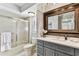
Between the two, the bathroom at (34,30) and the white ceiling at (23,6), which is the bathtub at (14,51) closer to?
the bathroom at (34,30)

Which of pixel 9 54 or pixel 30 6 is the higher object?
Answer: pixel 30 6

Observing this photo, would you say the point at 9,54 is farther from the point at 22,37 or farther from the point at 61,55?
the point at 61,55

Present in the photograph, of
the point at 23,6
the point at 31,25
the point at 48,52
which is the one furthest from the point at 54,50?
the point at 23,6

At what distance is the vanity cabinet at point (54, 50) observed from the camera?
141cm

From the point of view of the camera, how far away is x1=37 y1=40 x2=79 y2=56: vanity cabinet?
141cm

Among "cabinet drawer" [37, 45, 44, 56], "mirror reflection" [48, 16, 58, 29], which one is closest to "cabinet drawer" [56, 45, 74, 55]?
"cabinet drawer" [37, 45, 44, 56]

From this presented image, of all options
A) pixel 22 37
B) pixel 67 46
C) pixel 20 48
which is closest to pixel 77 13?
pixel 67 46

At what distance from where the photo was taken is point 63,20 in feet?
6.20

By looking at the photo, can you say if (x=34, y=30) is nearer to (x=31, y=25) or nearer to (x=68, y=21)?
(x=31, y=25)

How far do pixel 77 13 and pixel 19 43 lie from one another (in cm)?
110

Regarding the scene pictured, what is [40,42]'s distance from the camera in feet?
5.48

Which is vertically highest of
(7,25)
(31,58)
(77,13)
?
(77,13)

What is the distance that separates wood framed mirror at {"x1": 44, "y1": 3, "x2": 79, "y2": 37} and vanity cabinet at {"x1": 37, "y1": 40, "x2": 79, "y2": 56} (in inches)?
16.4

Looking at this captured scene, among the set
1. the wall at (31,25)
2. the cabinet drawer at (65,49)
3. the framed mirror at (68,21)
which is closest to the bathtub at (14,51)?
the wall at (31,25)
